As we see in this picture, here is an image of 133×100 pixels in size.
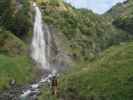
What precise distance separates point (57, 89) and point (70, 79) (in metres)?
1.53

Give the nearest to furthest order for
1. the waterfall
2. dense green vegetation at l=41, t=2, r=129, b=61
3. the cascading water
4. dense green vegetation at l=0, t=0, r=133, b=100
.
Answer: dense green vegetation at l=0, t=0, r=133, b=100 < the cascading water < the waterfall < dense green vegetation at l=41, t=2, r=129, b=61

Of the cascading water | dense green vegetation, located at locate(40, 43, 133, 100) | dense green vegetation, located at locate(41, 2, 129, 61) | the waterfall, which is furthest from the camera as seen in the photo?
dense green vegetation, located at locate(41, 2, 129, 61)

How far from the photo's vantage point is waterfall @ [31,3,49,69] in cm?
6108

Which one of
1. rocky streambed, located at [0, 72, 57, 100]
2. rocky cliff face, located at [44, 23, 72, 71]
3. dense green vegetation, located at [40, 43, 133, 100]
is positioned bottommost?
rocky streambed, located at [0, 72, 57, 100]

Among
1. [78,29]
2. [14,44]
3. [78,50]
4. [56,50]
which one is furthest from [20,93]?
[78,29]

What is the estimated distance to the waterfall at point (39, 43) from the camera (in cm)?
6108

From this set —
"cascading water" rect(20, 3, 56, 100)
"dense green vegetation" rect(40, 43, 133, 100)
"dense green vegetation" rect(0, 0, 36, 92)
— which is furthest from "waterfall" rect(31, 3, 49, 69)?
"dense green vegetation" rect(40, 43, 133, 100)

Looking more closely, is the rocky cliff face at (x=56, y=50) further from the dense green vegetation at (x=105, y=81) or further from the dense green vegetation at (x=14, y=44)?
the dense green vegetation at (x=105, y=81)

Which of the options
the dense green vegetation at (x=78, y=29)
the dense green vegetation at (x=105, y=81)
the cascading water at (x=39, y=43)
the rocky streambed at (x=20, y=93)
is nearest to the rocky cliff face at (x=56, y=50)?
the cascading water at (x=39, y=43)

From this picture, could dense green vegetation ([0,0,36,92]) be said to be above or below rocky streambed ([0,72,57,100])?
above

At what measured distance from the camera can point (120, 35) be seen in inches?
3686

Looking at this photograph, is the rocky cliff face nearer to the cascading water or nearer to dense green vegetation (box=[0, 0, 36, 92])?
the cascading water

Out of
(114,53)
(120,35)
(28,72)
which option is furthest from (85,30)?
(114,53)

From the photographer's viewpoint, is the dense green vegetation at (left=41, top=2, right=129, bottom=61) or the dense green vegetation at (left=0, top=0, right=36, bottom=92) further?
the dense green vegetation at (left=41, top=2, right=129, bottom=61)
